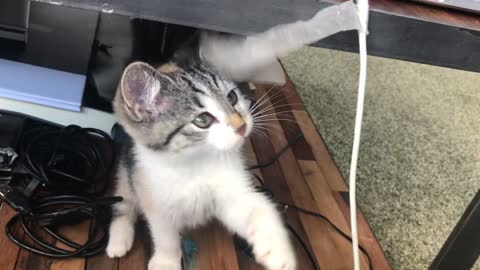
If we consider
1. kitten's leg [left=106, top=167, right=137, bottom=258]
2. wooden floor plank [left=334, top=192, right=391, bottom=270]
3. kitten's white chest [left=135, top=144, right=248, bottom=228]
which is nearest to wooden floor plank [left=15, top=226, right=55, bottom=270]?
kitten's leg [left=106, top=167, right=137, bottom=258]

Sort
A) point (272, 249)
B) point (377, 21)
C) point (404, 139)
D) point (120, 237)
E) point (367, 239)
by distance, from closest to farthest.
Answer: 1. point (377, 21)
2. point (272, 249)
3. point (120, 237)
4. point (367, 239)
5. point (404, 139)

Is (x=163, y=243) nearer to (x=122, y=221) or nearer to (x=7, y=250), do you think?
(x=122, y=221)

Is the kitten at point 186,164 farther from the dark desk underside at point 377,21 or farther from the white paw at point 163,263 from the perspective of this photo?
the dark desk underside at point 377,21

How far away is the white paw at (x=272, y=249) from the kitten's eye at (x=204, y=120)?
0.19 metres

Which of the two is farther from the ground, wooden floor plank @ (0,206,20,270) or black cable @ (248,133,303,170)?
black cable @ (248,133,303,170)

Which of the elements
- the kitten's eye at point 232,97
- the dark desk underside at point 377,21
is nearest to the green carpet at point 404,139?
the kitten's eye at point 232,97

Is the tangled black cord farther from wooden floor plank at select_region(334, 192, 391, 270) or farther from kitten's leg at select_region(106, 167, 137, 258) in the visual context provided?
wooden floor plank at select_region(334, 192, 391, 270)

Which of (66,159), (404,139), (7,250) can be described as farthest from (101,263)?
(404,139)

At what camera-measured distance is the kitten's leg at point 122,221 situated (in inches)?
37.6

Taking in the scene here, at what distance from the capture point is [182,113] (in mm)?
806

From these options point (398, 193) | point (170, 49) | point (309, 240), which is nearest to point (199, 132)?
point (309, 240)

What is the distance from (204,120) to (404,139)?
1053 millimetres

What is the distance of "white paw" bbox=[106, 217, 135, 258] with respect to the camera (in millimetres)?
950

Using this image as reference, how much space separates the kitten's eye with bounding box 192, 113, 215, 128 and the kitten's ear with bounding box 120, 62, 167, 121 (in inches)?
2.5
